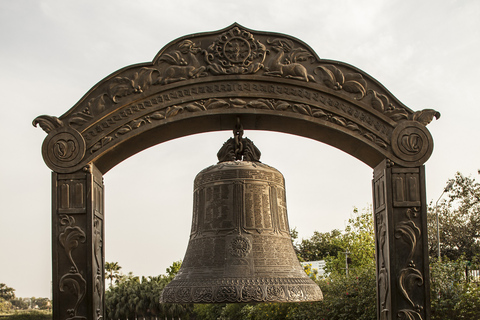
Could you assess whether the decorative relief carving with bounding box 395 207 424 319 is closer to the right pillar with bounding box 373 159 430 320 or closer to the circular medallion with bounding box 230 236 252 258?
the right pillar with bounding box 373 159 430 320

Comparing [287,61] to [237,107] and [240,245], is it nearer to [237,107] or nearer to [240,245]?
[237,107]

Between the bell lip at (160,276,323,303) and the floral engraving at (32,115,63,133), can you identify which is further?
the floral engraving at (32,115,63,133)

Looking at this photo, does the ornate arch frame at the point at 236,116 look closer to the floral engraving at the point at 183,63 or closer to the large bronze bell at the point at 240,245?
the floral engraving at the point at 183,63

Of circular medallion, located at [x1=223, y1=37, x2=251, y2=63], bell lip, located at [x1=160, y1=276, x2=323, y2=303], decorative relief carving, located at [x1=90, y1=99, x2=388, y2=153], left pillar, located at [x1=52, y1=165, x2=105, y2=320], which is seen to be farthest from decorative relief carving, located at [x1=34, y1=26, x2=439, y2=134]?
bell lip, located at [x1=160, y1=276, x2=323, y2=303]

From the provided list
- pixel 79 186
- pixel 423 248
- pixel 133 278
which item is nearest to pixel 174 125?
pixel 79 186

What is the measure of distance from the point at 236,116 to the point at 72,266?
2.35 m

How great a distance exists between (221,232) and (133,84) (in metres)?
1.94

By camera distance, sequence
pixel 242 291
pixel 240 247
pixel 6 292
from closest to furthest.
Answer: pixel 242 291, pixel 240 247, pixel 6 292

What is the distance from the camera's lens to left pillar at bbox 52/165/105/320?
6055mm

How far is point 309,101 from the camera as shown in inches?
249

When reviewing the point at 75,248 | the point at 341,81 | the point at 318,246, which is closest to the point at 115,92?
the point at 75,248

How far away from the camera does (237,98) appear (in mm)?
6285

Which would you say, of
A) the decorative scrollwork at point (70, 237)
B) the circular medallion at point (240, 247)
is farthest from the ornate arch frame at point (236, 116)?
the circular medallion at point (240, 247)

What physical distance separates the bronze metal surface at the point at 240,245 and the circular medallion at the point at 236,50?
1.20 metres
